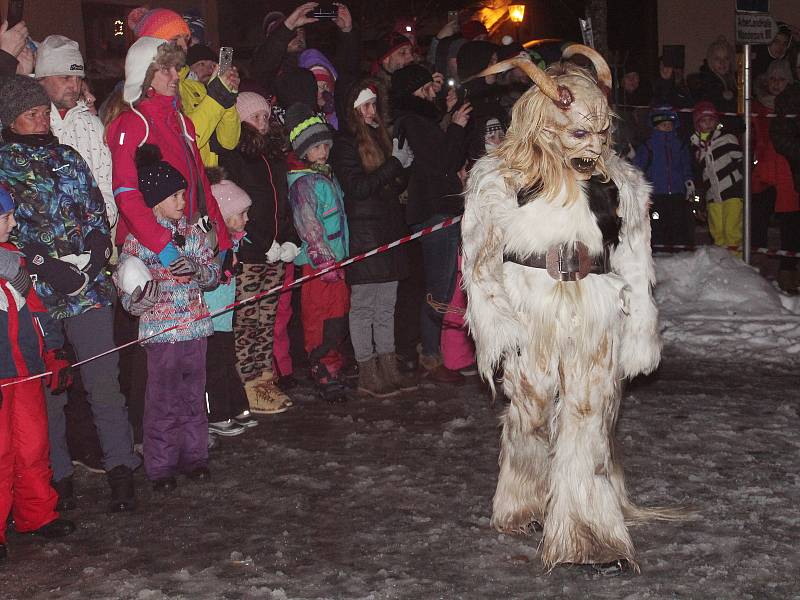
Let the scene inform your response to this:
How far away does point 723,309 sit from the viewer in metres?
10.2

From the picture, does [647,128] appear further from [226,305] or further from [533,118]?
[533,118]

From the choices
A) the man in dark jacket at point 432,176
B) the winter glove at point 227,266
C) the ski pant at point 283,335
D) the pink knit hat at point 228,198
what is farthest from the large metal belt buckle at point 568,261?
the ski pant at point 283,335

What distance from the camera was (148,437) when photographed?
20.9 feet

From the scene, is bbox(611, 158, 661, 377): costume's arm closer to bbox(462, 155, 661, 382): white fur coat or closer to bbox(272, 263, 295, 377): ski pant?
bbox(462, 155, 661, 382): white fur coat

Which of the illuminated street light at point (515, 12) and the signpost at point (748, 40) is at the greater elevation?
the illuminated street light at point (515, 12)

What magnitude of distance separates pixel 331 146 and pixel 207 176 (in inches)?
52.4

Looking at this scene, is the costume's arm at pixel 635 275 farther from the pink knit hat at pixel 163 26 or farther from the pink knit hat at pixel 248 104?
the pink knit hat at pixel 248 104

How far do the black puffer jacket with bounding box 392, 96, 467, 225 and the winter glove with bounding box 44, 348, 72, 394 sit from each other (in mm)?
3273

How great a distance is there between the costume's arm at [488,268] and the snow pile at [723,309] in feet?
13.8

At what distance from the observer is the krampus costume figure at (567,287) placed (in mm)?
4980

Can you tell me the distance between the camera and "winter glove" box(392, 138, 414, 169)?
8102 mm

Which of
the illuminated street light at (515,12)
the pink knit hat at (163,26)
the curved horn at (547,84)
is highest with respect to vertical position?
the illuminated street light at (515,12)

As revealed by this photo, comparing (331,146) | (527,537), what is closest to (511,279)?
(527,537)

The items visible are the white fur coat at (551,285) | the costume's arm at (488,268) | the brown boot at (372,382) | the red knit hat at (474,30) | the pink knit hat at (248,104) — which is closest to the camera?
the white fur coat at (551,285)
